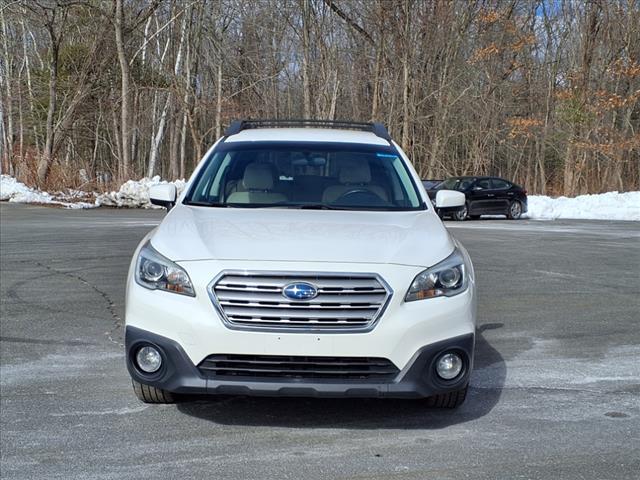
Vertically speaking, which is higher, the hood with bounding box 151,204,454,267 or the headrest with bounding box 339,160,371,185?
the headrest with bounding box 339,160,371,185

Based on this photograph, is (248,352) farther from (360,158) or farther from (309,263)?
(360,158)

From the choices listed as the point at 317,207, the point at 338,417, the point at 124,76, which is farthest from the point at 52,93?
the point at 338,417

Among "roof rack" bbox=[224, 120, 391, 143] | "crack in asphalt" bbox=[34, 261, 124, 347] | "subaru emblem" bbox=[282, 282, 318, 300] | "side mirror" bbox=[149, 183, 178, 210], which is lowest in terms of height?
"crack in asphalt" bbox=[34, 261, 124, 347]

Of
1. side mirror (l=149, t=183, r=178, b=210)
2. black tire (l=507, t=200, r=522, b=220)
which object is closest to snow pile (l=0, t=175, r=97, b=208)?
black tire (l=507, t=200, r=522, b=220)

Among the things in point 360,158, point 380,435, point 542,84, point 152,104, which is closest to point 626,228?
point 360,158

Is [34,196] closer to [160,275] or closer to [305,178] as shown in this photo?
[305,178]

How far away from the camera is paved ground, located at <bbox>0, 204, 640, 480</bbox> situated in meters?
3.93

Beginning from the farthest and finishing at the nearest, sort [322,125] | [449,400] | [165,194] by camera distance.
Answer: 1. [322,125]
2. [165,194]
3. [449,400]

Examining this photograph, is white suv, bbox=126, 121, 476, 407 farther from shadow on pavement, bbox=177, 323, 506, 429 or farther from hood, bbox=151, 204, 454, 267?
shadow on pavement, bbox=177, 323, 506, 429

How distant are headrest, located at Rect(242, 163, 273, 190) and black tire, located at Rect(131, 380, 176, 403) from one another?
5.39ft

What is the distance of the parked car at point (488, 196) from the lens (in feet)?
83.1

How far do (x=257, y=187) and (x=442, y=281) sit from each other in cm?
188

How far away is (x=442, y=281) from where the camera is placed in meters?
4.23

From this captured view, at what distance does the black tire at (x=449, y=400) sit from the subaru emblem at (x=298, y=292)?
1.22m
